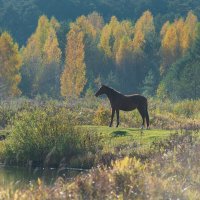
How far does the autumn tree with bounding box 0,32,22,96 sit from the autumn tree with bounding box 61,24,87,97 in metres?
7.70

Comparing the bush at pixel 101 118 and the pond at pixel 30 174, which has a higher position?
the bush at pixel 101 118

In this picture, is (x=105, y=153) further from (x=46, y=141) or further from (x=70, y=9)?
(x=70, y=9)

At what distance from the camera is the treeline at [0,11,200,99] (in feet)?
235

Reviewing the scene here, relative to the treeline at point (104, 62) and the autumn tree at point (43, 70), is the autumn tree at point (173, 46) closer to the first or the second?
the treeline at point (104, 62)

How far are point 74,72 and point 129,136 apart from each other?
169 feet

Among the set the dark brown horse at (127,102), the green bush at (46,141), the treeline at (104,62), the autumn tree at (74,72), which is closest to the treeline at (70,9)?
the treeline at (104,62)

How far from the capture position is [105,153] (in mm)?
25266

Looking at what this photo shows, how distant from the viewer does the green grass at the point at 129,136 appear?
2697 cm

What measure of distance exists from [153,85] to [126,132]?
211 feet

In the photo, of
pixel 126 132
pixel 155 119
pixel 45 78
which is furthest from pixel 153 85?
pixel 126 132

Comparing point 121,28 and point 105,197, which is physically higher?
point 121,28

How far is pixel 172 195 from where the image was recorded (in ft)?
47.8

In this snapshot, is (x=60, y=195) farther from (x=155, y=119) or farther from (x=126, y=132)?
(x=155, y=119)

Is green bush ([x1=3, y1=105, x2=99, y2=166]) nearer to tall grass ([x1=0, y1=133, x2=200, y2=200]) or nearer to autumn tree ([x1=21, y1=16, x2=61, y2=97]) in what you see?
tall grass ([x1=0, y1=133, x2=200, y2=200])
